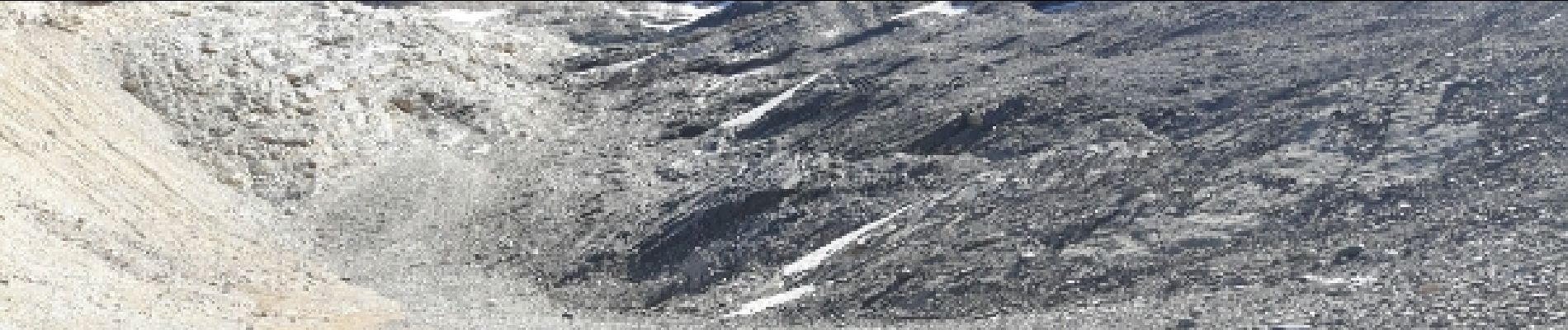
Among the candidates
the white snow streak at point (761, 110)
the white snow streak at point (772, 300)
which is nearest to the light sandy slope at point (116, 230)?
the white snow streak at point (772, 300)

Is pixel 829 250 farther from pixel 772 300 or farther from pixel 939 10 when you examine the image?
pixel 939 10

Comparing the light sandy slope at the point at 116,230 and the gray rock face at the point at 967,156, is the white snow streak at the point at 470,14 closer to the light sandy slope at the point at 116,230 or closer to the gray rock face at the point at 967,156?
the gray rock face at the point at 967,156

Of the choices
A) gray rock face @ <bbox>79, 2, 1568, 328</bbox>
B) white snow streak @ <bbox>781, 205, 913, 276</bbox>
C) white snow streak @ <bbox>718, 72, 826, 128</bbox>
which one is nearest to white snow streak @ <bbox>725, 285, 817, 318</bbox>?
gray rock face @ <bbox>79, 2, 1568, 328</bbox>

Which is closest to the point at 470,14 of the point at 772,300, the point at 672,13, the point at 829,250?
the point at 672,13

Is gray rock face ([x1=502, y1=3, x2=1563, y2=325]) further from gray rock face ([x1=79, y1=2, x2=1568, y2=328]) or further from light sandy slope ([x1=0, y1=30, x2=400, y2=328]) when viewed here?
light sandy slope ([x1=0, y1=30, x2=400, y2=328])

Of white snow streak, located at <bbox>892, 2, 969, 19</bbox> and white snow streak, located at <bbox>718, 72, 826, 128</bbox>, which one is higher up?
white snow streak, located at <bbox>718, 72, 826, 128</bbox>

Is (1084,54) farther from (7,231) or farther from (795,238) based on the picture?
(7,231)
